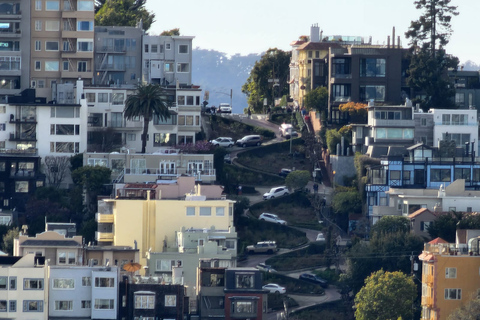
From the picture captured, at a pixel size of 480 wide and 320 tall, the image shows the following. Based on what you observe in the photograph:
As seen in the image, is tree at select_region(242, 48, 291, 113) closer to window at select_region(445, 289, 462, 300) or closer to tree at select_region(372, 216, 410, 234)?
tree at select_region(372, 216, 410, 234)

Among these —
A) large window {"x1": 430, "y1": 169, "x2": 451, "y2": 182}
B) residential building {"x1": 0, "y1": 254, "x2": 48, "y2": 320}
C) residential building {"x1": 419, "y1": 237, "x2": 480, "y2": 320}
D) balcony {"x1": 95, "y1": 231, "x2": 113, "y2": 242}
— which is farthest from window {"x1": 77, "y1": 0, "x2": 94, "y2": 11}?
residential building {"x1": 0, "y1": 254, "x2": 48, "y2": 320}

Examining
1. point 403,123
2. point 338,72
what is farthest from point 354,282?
point 338,72

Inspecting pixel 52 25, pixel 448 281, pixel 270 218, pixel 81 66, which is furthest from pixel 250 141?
pixel 448 281

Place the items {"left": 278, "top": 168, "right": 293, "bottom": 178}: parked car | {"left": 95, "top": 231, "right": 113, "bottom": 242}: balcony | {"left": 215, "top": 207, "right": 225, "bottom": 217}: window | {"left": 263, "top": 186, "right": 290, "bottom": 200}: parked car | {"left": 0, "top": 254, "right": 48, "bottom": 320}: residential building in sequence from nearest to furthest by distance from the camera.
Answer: {"left": 0, "top": 254, "right": 48, "bottom": 320}: residential building → {"left": 95, "top": 231, "right": 113, "bottom": 242}: balcony → {"left": 215, "top": 207, "right": 225, "bottom": 217}: window → {"left": 263, "top": 186, "right": 290, "bottom": 200}: parked car → {"left": 278, "top": 168, "right": 293, "bottom": 178}: parked car

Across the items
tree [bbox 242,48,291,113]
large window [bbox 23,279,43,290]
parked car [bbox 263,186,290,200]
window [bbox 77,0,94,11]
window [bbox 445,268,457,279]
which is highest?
window [bbox 77,0,94,11]

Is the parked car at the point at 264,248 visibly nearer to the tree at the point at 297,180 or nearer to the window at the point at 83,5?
the tree at the point at 297,180

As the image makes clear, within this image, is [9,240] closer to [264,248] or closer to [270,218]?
[264,248]
